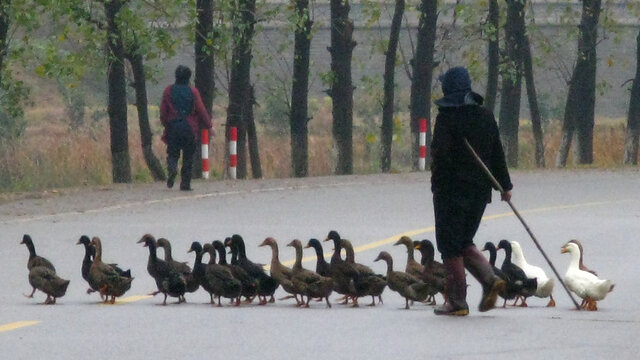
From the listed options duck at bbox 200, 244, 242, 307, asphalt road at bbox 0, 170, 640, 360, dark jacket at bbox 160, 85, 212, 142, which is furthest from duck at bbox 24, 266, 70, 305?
dark jacket at bbox 160, 85, 212, 142

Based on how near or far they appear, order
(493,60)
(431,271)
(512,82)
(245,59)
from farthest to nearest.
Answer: (493,60), (512,82), (245,59), (431,271)

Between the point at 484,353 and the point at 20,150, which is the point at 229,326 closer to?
the point at 484,353

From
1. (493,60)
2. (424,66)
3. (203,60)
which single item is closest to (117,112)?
(203,60)

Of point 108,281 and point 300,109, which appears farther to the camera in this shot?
point 300,109

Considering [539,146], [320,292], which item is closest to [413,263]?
[320,292]

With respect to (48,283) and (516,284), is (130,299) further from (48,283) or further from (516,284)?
(516,284)

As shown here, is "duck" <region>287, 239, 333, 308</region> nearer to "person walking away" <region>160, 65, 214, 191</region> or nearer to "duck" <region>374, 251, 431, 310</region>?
"duck" <region>374, 251, 431, 310</region>

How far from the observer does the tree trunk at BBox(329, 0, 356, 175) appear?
39875 mm

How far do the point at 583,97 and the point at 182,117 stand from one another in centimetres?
1965

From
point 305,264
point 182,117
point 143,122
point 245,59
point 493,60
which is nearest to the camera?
point 305,264

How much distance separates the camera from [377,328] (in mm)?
11281

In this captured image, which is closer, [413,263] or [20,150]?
[413,263]

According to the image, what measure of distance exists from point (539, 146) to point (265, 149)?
767cm

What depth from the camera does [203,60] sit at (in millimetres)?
34906
